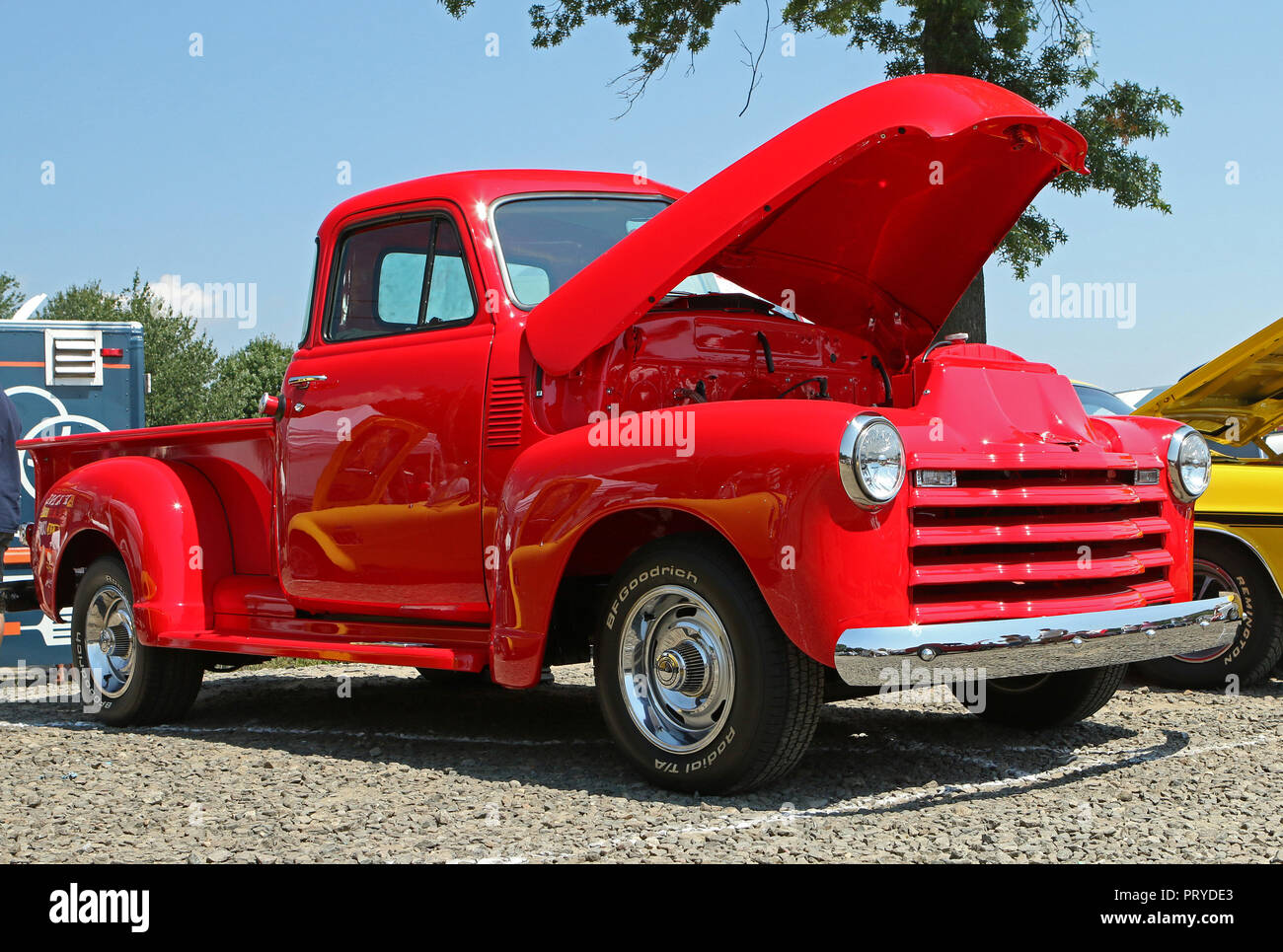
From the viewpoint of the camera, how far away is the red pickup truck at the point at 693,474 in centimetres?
425

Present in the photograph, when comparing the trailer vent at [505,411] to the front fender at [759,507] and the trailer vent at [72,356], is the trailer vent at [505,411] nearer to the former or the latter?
the front fender at [759,507]

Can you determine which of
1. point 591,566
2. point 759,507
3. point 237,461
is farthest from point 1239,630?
point 237,461

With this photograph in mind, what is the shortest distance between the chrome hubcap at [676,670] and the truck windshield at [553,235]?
5.02ft

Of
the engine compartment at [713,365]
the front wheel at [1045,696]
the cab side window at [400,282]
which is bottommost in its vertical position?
the front wheel at [1045,696]

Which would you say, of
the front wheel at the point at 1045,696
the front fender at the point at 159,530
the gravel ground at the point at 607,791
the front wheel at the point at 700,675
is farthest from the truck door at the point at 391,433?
the front wheel at the point at 1045,696

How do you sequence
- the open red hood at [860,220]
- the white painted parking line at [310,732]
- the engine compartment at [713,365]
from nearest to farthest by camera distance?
1. the open red hood at [860,220]
2. the engine compartment at [713,365]
3. the white painted parking line at [310,732]

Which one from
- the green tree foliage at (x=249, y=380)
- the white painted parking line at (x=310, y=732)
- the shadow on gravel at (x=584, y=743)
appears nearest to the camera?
the shadow on gravel at (x=584, y=743)

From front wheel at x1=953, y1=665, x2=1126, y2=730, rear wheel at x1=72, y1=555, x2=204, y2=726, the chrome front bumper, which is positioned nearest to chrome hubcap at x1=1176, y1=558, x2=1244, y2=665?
front wheel at x1=953, y1=665, x2=1126, y2=730

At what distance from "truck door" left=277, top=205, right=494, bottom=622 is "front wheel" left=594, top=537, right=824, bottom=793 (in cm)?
88

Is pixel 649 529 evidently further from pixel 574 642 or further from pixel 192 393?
pixel 192 393

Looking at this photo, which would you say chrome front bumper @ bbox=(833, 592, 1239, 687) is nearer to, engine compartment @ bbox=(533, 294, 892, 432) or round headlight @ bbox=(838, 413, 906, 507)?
round headlight @ bbox=(838, 413, 906, 507)

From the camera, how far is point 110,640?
687 centimetres

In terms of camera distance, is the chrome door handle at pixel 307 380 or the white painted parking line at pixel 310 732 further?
the chrome door handle at pixel 307 380

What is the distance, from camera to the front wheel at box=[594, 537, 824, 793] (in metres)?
4.27
